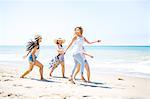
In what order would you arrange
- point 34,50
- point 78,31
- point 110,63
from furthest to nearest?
point 110,63 → point 34,50 → point 78,31

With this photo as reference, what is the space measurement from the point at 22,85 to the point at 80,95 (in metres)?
1.80

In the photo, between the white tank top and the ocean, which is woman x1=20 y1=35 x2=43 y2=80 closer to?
the white tank top

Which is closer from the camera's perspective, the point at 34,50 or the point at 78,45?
the point at 78,45

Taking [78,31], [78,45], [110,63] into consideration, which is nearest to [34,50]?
[78,45]

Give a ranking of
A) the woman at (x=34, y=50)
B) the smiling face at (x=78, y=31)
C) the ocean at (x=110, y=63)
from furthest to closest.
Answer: the ocean at (x=110, y=63), the woman at (x=34, y=50), the smiling face at (x=78, y=31)

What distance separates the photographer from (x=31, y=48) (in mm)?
8875

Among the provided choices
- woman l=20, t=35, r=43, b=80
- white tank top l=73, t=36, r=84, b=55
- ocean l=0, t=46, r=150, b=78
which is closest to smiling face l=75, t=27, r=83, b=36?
white tank top l=73, t=36, r=84, b=55

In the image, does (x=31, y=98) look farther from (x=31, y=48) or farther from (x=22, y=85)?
(x=31, y=48)

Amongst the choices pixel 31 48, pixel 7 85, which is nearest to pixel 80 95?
pixel 7 85

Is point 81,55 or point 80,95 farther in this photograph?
point 81,55

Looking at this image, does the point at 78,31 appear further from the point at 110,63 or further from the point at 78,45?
the point at 110,63

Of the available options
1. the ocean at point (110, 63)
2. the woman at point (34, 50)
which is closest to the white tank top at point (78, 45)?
the woman at point (34, 50)

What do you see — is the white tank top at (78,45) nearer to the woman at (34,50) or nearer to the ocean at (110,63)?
the woman at (34,50)

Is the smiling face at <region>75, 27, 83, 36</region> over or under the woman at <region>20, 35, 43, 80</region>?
over
